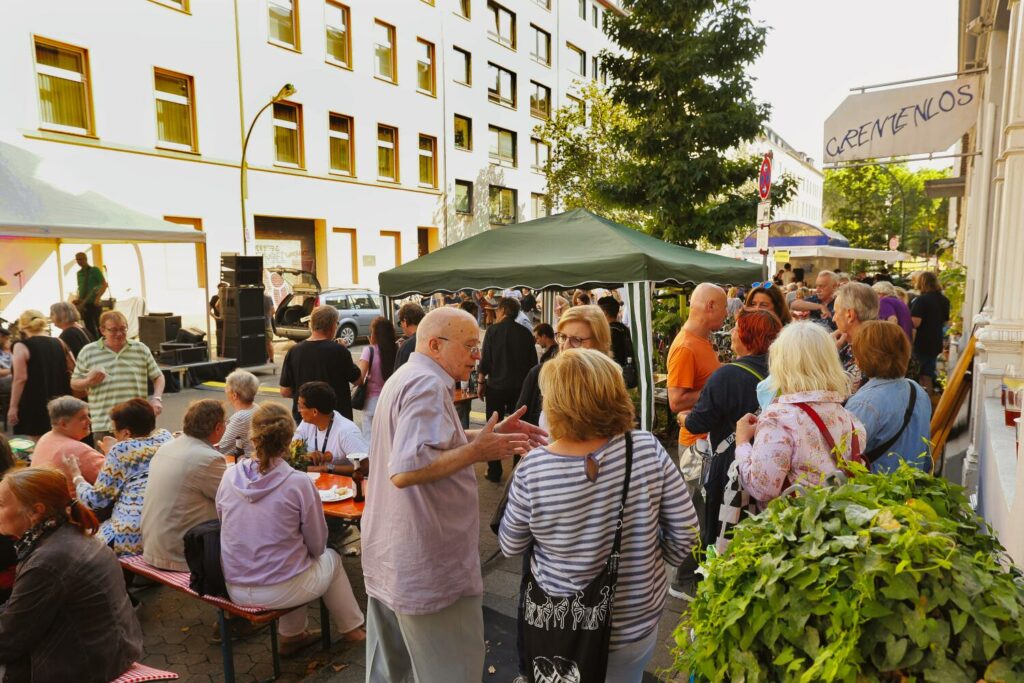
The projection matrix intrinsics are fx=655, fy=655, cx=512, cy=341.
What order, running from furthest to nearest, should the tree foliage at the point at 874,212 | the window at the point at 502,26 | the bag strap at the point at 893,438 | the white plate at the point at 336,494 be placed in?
the tree foliage at the point at 874,212 → the window at the point at 502,26 → the white plate at the point at 336,494 → the bag strap at the point at 893,438

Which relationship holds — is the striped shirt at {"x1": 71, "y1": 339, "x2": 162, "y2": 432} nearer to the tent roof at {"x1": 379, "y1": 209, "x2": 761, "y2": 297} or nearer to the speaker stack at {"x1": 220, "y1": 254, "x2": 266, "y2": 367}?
the tent roof at {"x1": 379, "y1": 209, "x2": 761, "y2": 297}

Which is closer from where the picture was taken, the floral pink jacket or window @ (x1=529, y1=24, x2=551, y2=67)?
the floral pink jacket

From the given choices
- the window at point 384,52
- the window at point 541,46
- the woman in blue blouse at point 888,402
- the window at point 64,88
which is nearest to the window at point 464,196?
the window at point 384,52

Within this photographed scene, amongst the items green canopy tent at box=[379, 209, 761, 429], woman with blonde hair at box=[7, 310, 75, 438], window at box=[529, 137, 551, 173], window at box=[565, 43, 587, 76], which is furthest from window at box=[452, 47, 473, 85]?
woman with blonde hair at box=[7, 310, 75, 438]

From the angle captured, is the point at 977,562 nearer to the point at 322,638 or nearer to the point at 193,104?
the point at 322,638

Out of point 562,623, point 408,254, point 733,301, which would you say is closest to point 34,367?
point 562,623

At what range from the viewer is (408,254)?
86.0ft

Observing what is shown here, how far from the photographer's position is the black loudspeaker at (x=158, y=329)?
532 inches

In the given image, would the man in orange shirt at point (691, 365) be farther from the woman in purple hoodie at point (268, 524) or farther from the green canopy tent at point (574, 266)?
the woman in purple hoodie at point (268, 524)

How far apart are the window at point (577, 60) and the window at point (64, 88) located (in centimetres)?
2655

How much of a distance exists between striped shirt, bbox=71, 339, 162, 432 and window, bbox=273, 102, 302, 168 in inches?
634

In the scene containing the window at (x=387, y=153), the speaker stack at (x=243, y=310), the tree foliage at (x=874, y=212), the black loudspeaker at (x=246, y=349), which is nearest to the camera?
the speaker stack at (x=243, y=310)

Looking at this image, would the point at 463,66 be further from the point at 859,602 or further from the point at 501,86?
the point at 859,602

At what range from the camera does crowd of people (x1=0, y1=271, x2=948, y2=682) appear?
2.25m
